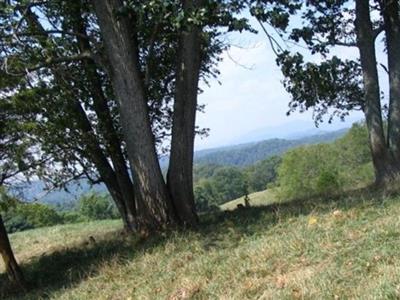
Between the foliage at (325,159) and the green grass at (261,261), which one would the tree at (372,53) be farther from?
the foliage at (325,159)

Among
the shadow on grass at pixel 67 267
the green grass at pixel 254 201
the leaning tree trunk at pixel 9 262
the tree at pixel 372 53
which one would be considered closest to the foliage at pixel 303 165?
the green grass at pixel 254 201

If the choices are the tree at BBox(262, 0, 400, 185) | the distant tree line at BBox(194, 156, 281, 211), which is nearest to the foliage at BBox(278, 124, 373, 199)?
the distant tree line at BBox(194, 156, 281, 211)

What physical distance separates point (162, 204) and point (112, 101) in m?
3.90

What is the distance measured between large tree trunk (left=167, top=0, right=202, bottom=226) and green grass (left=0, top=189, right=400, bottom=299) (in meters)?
0.68

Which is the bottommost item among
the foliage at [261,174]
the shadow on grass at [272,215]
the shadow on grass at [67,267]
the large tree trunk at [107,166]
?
the foliage at [261,174]

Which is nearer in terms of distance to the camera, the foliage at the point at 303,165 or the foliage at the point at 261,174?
the foliage at the point at 303,165

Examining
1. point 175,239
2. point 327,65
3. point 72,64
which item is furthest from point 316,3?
point 175,239

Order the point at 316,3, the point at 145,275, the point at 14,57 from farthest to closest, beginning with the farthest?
the point at 316,3 → the point at 14,57 → the point at 145,275

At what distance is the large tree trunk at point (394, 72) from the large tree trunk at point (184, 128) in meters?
5.80

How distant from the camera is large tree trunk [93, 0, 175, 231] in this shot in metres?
8.98

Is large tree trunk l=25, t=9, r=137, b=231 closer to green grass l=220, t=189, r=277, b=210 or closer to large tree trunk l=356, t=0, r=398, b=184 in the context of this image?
green grass l=220, t=189, r=277, b=210

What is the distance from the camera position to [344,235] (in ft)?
19.6

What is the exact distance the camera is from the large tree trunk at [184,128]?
30.8 ft

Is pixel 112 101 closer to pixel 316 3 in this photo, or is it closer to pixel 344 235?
pixel 316 3
